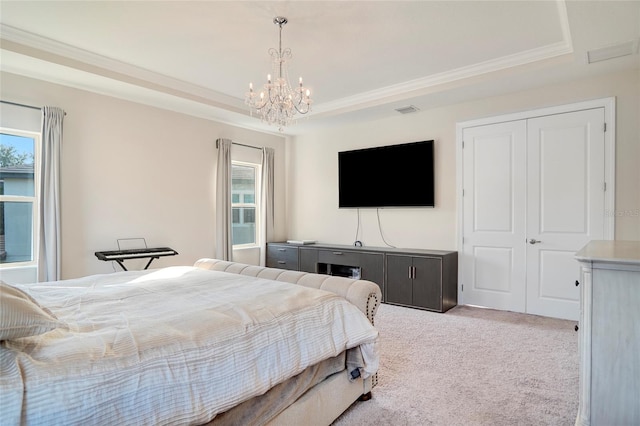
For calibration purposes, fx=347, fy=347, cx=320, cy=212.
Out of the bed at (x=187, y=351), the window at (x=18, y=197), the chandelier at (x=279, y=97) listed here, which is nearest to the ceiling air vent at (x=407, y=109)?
the chandelier at (x=279, y=97)

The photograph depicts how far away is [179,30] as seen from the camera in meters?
3.02

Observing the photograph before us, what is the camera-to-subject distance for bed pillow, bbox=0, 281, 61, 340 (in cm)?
108

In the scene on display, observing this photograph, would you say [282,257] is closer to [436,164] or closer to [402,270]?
[402,270]

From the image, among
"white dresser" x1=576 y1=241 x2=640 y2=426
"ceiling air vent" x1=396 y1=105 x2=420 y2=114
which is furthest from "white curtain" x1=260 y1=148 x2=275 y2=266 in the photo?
"white dresser" x1=576 y1=241 x2=640 y2=426

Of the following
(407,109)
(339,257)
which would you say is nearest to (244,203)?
(339,257)

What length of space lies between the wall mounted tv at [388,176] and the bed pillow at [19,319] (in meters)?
4.30

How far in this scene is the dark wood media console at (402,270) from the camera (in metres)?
4.18

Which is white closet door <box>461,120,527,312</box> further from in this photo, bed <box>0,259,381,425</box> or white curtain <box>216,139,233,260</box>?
white curtain <box>216,139,233,260</box>

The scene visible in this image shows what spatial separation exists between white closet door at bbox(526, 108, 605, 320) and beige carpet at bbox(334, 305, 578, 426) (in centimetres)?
34

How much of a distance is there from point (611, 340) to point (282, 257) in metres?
4.51

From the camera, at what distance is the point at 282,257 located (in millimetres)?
5660

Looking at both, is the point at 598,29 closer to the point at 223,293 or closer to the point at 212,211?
the point at 223,293

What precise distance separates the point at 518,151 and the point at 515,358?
2.43 metres

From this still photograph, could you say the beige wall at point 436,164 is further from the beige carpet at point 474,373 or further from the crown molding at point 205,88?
the beige carpet at point 474,373
